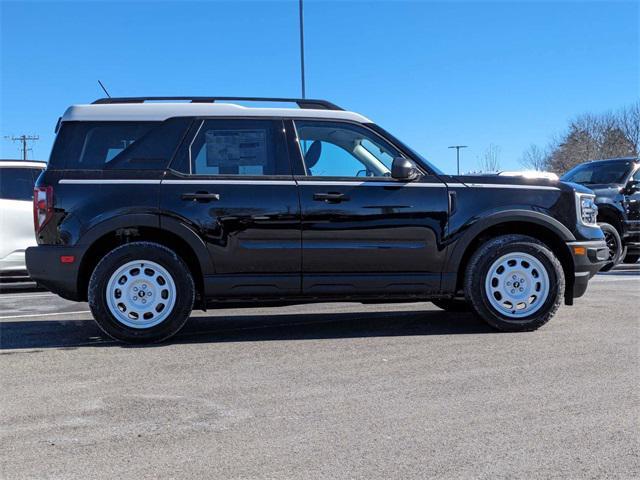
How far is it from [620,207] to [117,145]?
27.8 feet

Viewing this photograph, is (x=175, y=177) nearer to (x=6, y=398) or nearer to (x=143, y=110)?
(x=143, y=110)

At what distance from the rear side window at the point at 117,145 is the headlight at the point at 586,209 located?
350 cm

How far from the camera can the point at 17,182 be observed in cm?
885

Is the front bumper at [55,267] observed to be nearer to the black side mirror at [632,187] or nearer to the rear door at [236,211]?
the rear door at [236,211]

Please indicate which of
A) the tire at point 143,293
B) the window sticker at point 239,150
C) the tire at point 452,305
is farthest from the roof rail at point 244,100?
the tire at point 452,305

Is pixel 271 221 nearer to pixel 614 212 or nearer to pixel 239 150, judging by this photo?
pixel 239 150

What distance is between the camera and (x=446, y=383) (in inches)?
159

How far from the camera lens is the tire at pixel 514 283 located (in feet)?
18.1

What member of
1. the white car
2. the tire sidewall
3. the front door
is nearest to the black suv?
the front door

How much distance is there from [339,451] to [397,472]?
329 millimetres

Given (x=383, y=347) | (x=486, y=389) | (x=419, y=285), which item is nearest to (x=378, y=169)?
(x=419, y=285)

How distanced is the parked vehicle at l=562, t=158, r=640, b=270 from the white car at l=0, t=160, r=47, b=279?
8.71 metres

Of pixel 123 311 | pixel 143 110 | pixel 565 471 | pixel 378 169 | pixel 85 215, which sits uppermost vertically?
pixel 143 110

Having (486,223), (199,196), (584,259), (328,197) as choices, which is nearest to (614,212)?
(584,259)
